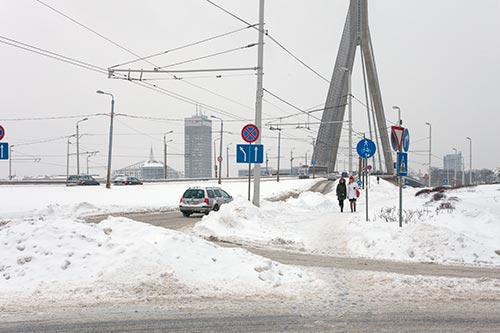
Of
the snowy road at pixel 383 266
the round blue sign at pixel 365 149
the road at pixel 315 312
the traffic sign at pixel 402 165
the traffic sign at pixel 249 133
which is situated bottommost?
the snowy road at pixel 383 266

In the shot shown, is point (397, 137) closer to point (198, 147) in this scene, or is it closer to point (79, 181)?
point (79, 181)

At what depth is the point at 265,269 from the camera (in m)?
8.30

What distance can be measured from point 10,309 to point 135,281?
1.73m

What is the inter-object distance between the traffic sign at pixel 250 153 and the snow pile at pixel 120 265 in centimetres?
873

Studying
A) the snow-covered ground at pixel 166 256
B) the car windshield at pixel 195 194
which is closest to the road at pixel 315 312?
the snow-covered ground at pixel 166 256

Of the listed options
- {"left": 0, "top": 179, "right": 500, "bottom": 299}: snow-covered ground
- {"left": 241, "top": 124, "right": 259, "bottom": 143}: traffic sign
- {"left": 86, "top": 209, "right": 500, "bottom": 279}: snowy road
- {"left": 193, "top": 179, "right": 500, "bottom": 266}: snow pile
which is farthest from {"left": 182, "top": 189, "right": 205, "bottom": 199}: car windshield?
{"left": 86, "top": 209, "right": 500, "bottom": 279}: snowy road

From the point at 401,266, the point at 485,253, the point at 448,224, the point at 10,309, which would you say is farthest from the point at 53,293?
the point at 448,224

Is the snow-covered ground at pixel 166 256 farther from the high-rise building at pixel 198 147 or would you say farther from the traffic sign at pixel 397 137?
the high-rise building at pixel 198 147

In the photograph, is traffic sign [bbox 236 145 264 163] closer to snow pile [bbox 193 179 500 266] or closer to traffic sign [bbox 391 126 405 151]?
snow pile [bbox 193 179 500 266]

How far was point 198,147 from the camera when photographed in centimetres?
10450

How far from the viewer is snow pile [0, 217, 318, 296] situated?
736 cm

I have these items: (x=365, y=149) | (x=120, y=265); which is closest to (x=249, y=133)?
(x=365, y=149)

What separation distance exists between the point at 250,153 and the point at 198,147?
3443 inches

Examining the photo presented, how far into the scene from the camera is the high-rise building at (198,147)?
94.1 meters
